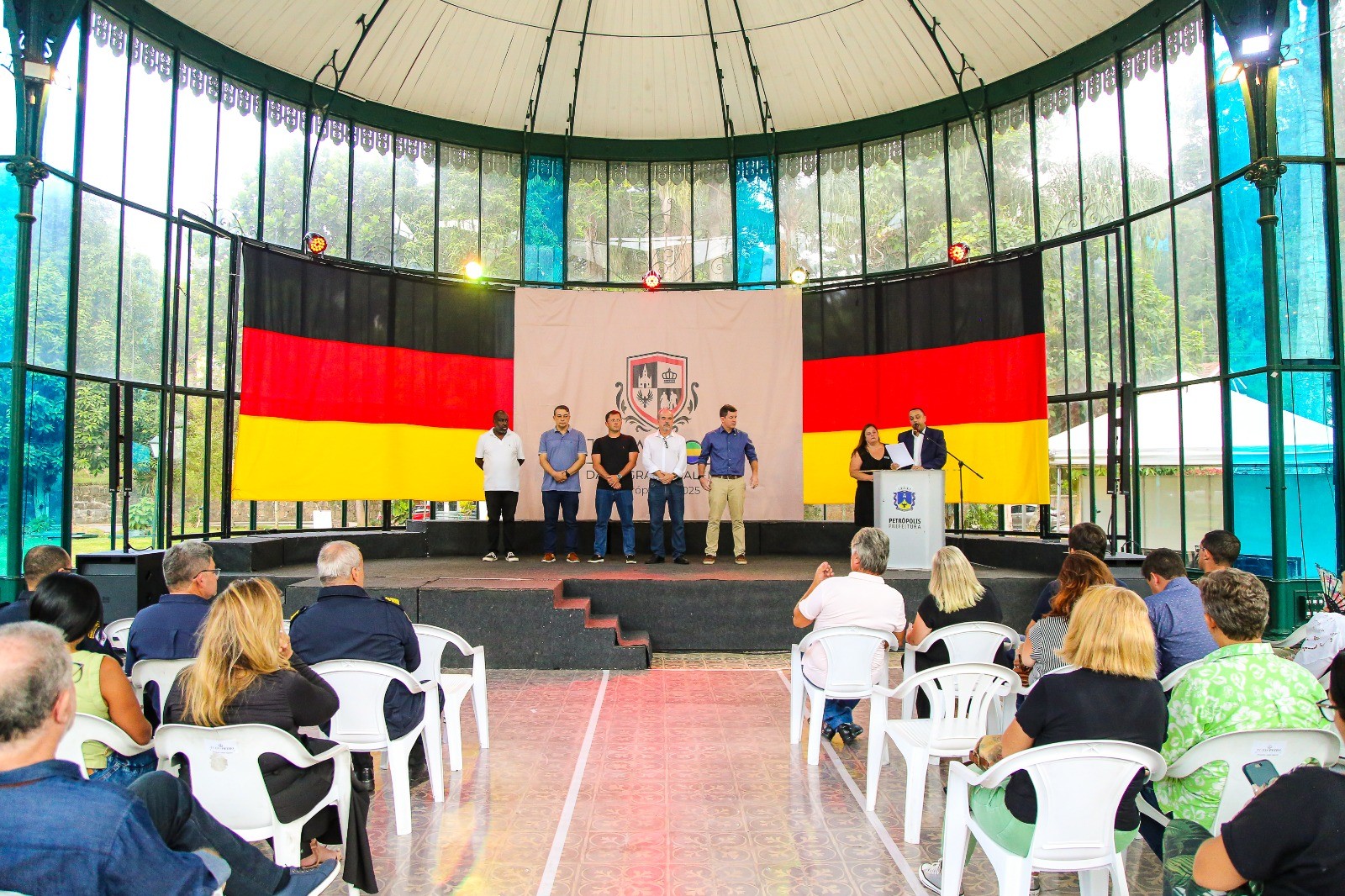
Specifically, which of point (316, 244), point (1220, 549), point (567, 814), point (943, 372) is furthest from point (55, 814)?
point (943, 372)

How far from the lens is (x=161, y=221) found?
860 cm

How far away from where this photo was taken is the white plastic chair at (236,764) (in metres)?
2.47

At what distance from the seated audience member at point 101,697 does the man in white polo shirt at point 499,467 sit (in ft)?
18.9

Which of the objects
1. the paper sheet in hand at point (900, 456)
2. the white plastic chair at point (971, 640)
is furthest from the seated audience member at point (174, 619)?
the paper sheet in hand at point (900, 456)

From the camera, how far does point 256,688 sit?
2566mm

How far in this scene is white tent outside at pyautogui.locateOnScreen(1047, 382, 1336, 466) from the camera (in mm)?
7395

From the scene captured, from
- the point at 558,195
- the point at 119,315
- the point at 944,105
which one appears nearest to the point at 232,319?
the point at 119,315

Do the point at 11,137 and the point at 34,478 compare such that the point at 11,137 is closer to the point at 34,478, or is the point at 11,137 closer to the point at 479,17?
the point at 34,478

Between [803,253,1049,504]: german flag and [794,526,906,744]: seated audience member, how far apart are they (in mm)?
4977

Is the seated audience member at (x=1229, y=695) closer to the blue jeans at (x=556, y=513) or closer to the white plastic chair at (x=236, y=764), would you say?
the white plastic chair at (x=236, y=764)

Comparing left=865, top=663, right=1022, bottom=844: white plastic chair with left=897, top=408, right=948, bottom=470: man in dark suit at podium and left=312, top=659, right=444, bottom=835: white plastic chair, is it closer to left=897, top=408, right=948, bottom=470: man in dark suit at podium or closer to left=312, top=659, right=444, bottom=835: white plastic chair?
left=312, top=659, right=444, bottom=835: white plastic chair

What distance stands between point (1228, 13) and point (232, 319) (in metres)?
9.09

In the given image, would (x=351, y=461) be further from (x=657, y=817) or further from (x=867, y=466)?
(x=657, y=817)

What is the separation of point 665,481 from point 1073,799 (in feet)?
20.6
